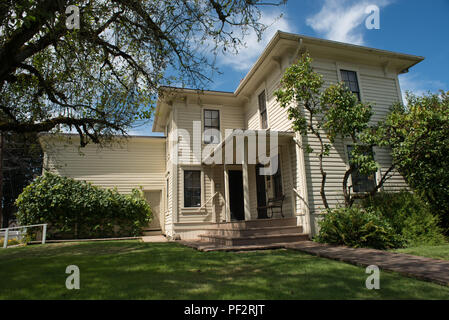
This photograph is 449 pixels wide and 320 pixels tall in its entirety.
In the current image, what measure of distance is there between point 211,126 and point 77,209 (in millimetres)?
6610

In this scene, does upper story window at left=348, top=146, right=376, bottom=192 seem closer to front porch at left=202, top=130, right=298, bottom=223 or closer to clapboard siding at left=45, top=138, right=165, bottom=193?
front porch at left=202, top=130, right=298, bottom=223

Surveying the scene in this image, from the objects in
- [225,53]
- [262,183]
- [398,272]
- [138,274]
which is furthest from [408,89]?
[138,274]

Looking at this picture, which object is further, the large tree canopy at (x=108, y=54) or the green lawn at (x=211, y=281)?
the large tree canopy at (x=108, y=54)

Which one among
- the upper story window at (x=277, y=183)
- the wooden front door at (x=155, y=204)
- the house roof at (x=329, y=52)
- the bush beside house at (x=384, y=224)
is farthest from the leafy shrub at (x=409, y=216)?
the wooden front door at (x=155, y=204)

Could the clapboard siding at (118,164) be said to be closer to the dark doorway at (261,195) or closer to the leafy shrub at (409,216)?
the dark doorway at (261,195)

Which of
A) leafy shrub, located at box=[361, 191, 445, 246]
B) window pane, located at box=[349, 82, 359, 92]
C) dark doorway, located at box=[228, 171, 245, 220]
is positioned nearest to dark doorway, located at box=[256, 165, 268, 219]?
dark doorway, located at box=[228, 171, 245, 220]

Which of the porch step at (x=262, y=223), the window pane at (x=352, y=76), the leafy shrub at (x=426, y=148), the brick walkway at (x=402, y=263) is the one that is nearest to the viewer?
the brick walkway at (x=402, y=263)

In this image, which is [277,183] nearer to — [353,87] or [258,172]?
[258,172]

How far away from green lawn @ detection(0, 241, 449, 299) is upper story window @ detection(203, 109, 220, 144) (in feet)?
25.9

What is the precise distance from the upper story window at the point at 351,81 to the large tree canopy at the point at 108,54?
511 cm

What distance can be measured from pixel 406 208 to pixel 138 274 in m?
7.53

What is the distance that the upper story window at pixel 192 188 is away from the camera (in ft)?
38.7

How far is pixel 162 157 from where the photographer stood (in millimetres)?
15234

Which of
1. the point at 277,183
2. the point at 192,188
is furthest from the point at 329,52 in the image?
the point at 192,188
